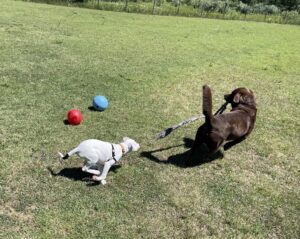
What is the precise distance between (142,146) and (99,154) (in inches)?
68.1

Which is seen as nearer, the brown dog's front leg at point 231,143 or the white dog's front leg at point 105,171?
the white dog's front leg at point 105,171

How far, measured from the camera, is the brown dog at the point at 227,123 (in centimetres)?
537

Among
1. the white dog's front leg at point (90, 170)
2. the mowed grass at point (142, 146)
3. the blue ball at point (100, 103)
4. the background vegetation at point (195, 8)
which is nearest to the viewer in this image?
the mowed grass at point (142, 146)

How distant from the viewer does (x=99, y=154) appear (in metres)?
4.84

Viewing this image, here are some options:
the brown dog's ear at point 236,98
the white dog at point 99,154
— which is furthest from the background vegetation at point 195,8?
the white dog at point 99,154

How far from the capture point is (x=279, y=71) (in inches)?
488

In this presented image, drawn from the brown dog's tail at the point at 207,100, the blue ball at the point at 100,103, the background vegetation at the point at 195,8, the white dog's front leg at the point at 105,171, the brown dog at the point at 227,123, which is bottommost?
the white dog's front leg at the point at 105,171

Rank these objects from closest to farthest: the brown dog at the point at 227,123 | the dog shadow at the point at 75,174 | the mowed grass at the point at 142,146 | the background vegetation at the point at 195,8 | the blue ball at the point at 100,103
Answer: the mowed grass at the point at 142,146 → the dog shadow at the point at 75,174 → the brown dog at the point at 227,123 → the blue ball at the point at 100,103 → the background vegetation at the point at 195,8

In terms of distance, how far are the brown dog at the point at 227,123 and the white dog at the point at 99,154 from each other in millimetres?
1065

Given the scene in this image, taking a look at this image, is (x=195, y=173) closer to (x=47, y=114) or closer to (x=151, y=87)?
(x=47, y=114)

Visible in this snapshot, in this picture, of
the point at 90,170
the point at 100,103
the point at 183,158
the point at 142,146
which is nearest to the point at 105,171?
the point at 90,170

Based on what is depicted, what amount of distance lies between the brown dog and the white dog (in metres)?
1.07

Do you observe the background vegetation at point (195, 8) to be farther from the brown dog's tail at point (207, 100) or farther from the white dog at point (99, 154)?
the white dog at point (99, 154)

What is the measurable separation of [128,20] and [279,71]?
1076 centimetres
